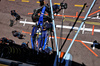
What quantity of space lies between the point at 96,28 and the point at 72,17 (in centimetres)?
305

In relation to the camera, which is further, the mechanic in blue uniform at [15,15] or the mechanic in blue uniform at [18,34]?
the mechanic in blue uniform at [15,15]

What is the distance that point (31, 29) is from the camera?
483 inches

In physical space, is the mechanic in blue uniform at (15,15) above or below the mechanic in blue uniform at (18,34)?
above

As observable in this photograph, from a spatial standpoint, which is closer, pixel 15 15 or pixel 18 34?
pixel 18 34

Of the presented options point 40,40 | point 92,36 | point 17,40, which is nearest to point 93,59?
point 92,36

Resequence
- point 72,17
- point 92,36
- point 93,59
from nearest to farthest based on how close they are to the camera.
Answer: point 93,59, point 92,36, point 72,17

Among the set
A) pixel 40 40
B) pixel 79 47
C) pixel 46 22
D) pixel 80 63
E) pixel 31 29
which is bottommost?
pixel 80 63

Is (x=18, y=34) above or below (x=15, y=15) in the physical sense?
below

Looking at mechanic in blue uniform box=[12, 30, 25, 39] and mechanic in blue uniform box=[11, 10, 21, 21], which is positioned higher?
mechanic in blue uniform box=[11, 10, 21, 21]

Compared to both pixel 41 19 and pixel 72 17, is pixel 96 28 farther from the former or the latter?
pixel 41 19

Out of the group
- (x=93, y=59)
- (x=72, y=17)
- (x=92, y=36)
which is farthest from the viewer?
(x=72, y=17)

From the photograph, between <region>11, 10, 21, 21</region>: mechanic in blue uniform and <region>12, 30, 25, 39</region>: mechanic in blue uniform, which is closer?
<region>12, 30, 25, 39</region>: mechanic in blue uniform

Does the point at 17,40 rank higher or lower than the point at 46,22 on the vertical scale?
lower

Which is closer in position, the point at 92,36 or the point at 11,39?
the point at 92,36
